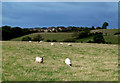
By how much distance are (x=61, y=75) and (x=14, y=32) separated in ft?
406

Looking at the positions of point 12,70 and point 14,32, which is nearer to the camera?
point 12,70

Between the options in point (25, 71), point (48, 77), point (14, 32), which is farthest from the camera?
point (14, 32)

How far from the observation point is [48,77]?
1316 centimetres

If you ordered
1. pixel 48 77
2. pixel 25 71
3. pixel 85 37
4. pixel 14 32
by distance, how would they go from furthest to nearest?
pixel 14 32
pixel 85 37
pixel 25 71
pixel 48 77

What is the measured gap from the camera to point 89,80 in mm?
12664

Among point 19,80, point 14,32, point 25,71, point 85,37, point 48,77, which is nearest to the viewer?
point 19,80

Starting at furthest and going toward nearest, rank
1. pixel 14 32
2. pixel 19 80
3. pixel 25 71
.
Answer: pixel 14 32 < pixel 25 71 < pixel 19 80

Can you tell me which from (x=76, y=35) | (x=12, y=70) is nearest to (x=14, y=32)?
(x=76, y=35)

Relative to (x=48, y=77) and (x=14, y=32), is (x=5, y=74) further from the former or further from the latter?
(x=14, y=32)

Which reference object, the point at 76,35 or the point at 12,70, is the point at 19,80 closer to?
the point at 12,70

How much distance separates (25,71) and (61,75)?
9.66 feet

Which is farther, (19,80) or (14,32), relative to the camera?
(14,32)

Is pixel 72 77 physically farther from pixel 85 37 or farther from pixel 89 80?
pixel 85 37

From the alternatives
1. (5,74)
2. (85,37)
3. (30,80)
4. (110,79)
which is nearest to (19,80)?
(30,80)
